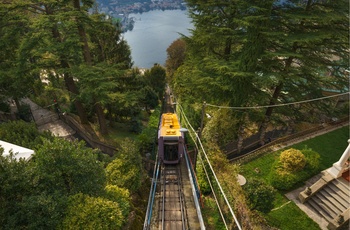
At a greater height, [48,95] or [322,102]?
[322,102]

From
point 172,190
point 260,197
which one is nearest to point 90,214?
point 260,197

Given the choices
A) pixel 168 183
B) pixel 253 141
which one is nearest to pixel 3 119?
pixel 168 183

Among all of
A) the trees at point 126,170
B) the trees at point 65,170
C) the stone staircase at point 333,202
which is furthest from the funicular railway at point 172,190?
the stone staircase at point 333,202

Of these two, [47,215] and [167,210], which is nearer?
[47,215]

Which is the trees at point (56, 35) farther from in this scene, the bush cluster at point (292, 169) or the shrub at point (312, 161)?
the shrub at point (312, 161)

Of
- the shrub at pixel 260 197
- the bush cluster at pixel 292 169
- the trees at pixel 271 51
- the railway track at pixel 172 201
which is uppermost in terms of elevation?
the trees at pixel 271 51

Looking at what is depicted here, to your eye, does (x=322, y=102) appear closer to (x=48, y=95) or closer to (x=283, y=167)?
(x=283, y=167)

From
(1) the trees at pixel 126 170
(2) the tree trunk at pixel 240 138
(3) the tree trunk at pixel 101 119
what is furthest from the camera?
(3) the tree trunk at pixel 101 119

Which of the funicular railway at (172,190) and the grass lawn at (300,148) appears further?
the funicular railway at (172,190)
